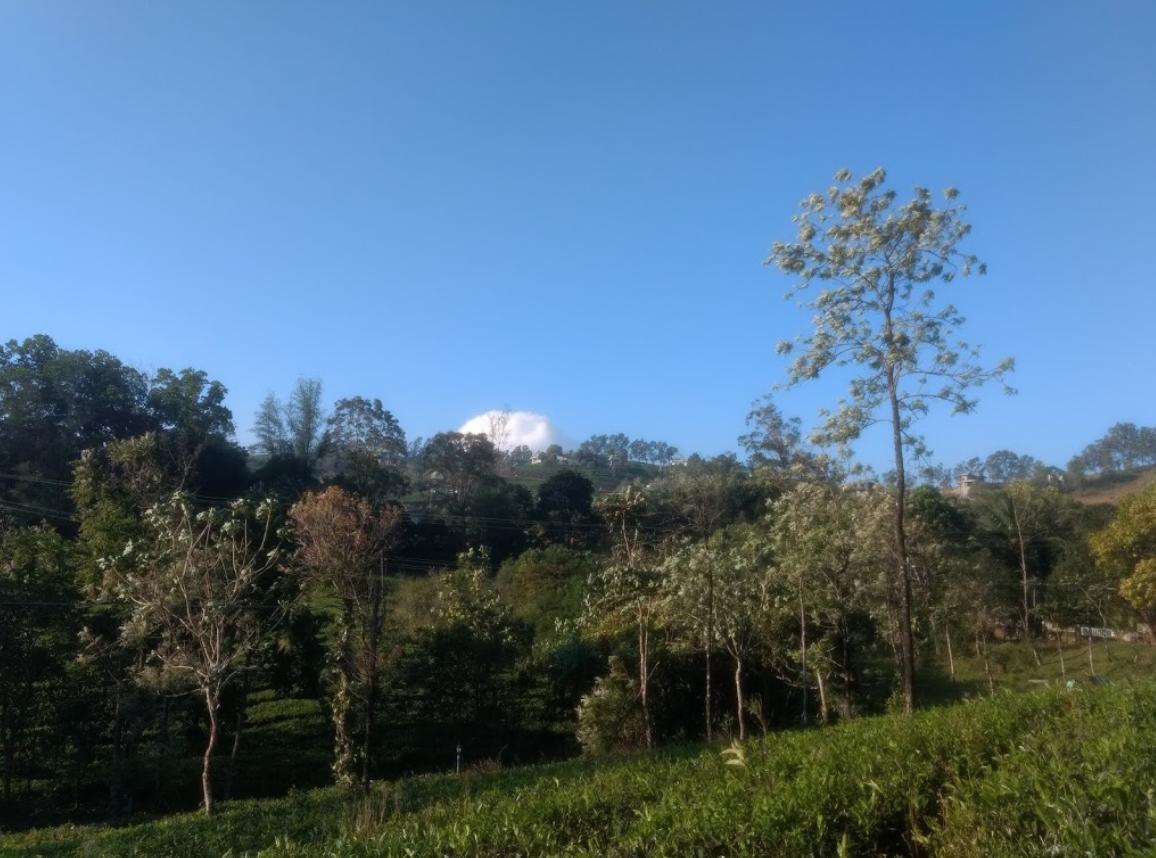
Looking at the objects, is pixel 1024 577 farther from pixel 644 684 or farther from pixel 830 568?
pixel 644 684

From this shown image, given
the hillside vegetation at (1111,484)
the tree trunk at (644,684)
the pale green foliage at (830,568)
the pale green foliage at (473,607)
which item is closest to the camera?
the tree trunk at (644,684)

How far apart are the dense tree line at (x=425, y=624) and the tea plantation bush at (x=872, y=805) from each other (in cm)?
933

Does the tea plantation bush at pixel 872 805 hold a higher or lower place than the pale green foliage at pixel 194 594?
lower

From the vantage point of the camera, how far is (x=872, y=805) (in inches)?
159

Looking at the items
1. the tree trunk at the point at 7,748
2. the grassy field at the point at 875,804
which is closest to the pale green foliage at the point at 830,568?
the grassy field at the point at 875,804

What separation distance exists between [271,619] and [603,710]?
757cm

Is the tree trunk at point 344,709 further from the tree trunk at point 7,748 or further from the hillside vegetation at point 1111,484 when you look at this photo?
the hillside vegetation at point 1111,484

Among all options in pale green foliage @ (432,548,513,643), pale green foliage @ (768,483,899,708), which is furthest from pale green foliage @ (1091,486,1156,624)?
pale green foliage @ (432,548,513,643)

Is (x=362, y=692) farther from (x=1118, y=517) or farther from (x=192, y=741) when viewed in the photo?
(x=1118, y=517)

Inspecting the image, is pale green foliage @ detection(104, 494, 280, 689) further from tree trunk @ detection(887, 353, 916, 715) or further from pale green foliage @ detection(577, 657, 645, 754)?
tree trunk @ detection(887, 353, 916, 715)

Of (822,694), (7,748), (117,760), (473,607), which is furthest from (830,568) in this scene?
(7,748)

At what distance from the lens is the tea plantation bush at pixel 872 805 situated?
338 centimetres

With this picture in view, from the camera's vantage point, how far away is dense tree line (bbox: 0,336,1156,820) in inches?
633

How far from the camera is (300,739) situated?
779 inches
